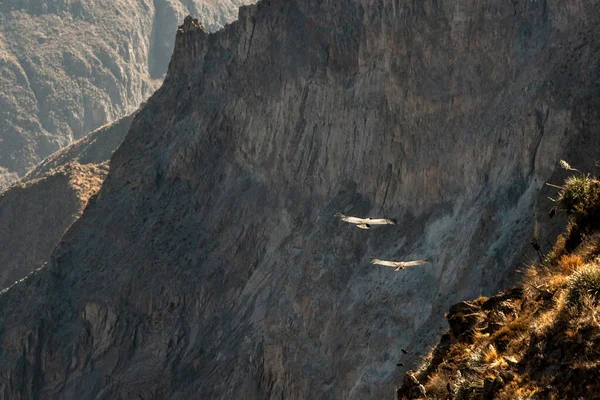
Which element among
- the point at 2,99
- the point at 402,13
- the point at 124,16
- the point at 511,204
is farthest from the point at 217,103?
the point at 124,16

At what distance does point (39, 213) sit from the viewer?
7831cm

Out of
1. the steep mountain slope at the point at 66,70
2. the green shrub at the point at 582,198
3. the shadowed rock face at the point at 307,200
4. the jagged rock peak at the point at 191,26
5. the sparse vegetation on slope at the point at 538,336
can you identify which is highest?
the green shrub at the point at 582,198

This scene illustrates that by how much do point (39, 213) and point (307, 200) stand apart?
43.0 metres

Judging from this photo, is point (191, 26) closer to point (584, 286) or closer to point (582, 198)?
point (582, 198)

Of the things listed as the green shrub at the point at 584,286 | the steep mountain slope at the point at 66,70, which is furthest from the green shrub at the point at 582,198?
the steep mountain slope at the point at 66,70

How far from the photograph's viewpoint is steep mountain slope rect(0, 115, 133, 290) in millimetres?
75250

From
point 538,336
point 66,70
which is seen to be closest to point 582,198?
point 538,336

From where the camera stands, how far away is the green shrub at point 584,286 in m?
9.91

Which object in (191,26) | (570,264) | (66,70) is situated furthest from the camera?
(66,70)

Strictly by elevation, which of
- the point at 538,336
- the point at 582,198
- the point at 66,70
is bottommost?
the point at 66,70

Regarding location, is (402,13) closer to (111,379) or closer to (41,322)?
(111,379)

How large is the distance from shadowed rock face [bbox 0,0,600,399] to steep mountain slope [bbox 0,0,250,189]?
96.1m

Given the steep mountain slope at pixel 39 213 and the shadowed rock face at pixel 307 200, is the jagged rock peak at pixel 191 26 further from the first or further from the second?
the steep mountain slope at pixel 39 213

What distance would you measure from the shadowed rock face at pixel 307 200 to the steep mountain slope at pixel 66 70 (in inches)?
3784
